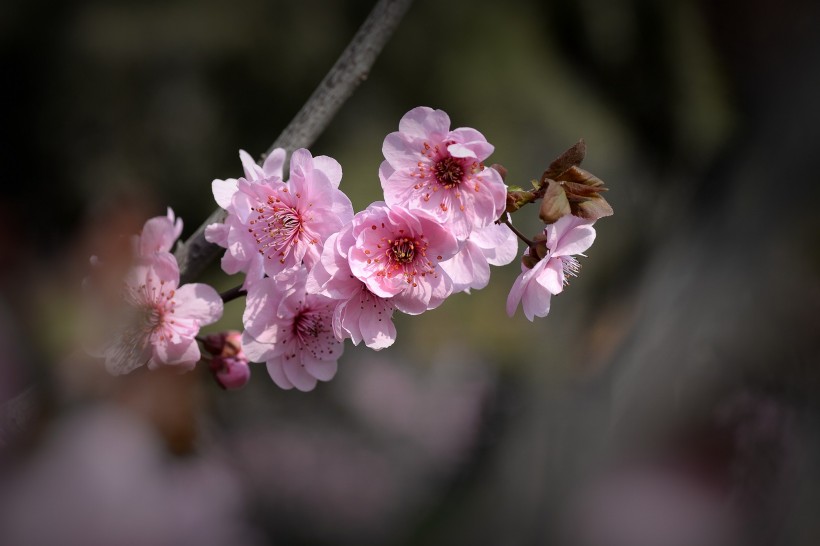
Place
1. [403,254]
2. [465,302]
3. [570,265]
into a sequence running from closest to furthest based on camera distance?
[403,254], [570,265], [465,302]

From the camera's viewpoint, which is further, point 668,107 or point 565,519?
point 668,107

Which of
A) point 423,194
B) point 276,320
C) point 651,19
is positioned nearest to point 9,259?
point 276,320

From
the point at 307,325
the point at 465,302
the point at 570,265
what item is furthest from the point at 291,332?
the point at 465,302

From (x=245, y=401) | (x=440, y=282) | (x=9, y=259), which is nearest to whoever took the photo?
(x=440, y=282)

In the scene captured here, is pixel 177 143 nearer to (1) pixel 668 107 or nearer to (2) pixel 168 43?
(2) pixel 168 43

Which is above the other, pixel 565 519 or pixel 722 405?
pixel 722 405

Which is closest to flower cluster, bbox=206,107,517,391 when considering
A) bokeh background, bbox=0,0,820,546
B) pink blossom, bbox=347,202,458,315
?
pink blossom, bbox=347,202,458,315

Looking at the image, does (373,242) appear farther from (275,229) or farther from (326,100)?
(326,100)

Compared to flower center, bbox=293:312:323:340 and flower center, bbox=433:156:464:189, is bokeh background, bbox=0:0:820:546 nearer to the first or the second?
flower center, bbox=293:312:323:340
